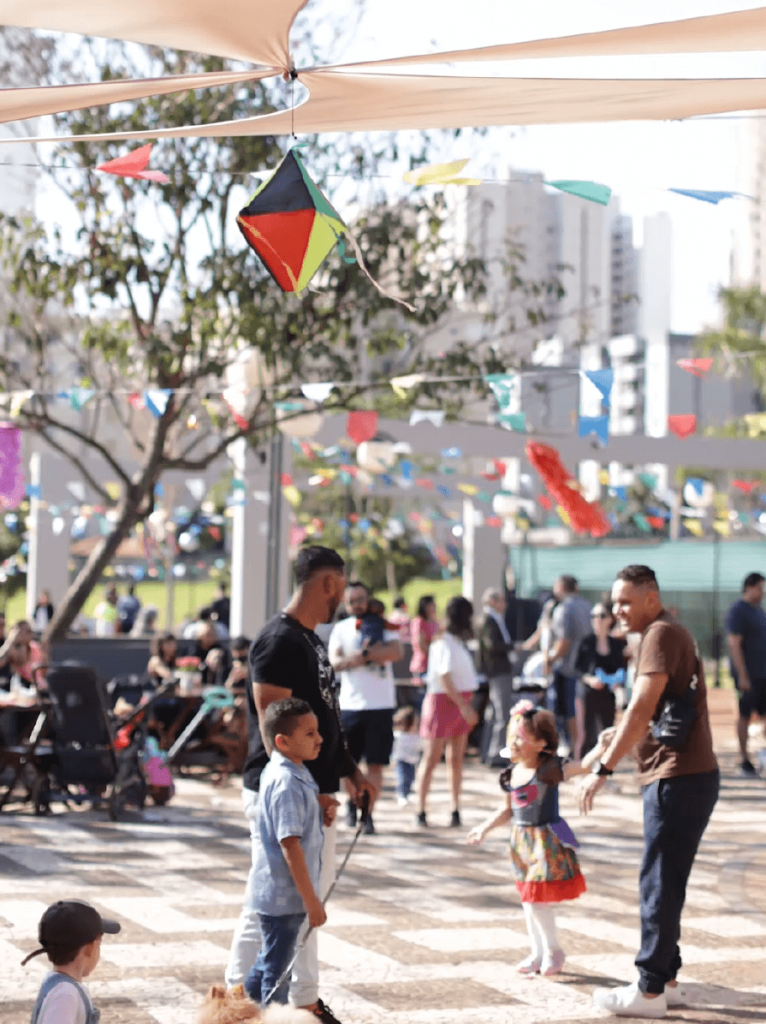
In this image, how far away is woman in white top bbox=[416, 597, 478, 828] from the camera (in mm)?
10320

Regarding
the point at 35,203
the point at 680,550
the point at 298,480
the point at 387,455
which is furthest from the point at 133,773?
the point at 680,550

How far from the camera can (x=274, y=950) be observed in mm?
4535

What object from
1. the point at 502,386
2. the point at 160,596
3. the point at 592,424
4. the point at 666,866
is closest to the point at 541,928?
the point at 666,866

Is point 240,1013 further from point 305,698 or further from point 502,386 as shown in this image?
point 502,386

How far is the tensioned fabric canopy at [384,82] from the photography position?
437 centimetres

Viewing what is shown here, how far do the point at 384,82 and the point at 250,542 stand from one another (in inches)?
467

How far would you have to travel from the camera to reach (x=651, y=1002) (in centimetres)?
547

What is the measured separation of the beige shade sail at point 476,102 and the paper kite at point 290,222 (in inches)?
10.2

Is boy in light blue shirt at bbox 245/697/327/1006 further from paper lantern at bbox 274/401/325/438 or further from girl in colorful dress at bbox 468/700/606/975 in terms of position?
paper lantern at bbox 274/401/325/438

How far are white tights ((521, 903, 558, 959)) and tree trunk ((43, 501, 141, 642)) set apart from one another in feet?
25.0

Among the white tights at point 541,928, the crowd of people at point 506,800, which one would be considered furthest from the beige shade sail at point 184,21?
the white tights at point 541,928

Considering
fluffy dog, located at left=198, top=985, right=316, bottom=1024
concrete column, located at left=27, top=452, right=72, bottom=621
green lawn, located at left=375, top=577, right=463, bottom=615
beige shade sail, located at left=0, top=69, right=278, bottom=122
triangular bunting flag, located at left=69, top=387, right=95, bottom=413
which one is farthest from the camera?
green lawn, located at left=375, top=577, right=463, bottom=615

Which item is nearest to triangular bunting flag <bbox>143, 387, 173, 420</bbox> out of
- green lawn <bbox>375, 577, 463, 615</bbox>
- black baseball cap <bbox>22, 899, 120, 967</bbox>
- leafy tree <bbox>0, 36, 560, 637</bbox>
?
leafy tree <bbox>0, 36, 560, 637</bbox>

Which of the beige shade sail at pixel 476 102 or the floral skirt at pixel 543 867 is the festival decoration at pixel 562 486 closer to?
the floral skirt at pixel 543 867
